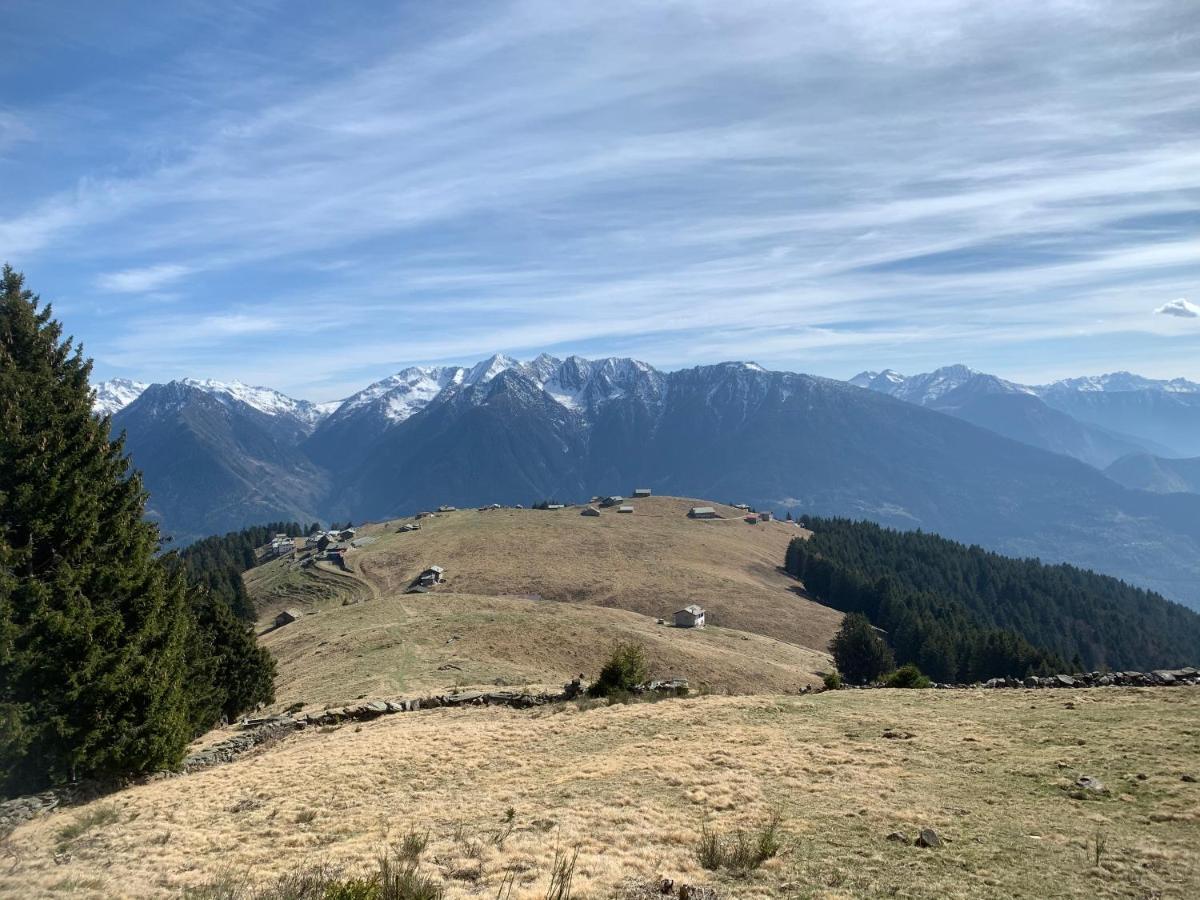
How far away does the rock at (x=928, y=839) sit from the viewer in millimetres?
14594

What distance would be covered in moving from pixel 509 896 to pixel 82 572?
19.5 metres

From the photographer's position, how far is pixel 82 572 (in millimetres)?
22531

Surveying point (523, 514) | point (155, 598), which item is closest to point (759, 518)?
point (523, 514)

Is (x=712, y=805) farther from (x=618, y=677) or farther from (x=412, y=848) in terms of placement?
(x=618, y=677)

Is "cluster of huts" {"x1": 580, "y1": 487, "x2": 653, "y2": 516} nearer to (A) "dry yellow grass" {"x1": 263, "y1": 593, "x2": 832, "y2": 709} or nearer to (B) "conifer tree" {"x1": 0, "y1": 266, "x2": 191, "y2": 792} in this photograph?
(A) "dry yellow grass" {"x1": 263, "y1": 593, "x2": 832, "y2": 709}

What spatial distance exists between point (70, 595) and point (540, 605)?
2366 inches

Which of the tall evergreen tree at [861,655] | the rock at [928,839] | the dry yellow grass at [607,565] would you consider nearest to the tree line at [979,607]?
the dry yellow grass at [607,565]

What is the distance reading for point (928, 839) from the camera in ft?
48.0

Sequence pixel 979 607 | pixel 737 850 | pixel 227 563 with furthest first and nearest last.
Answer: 1. pixel 979 607
2. pixel 227 563
3. pixel 737 850

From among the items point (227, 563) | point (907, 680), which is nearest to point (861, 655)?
point (907, 680)

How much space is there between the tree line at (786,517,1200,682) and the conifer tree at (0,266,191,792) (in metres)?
95.8

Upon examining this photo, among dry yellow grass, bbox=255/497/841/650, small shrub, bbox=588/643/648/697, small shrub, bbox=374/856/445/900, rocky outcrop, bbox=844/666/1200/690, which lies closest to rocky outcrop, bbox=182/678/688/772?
small shrub, bbox=588/643/648/697

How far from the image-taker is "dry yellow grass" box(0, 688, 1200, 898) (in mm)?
13570

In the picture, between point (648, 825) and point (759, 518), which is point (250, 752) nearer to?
point (648, 825)
